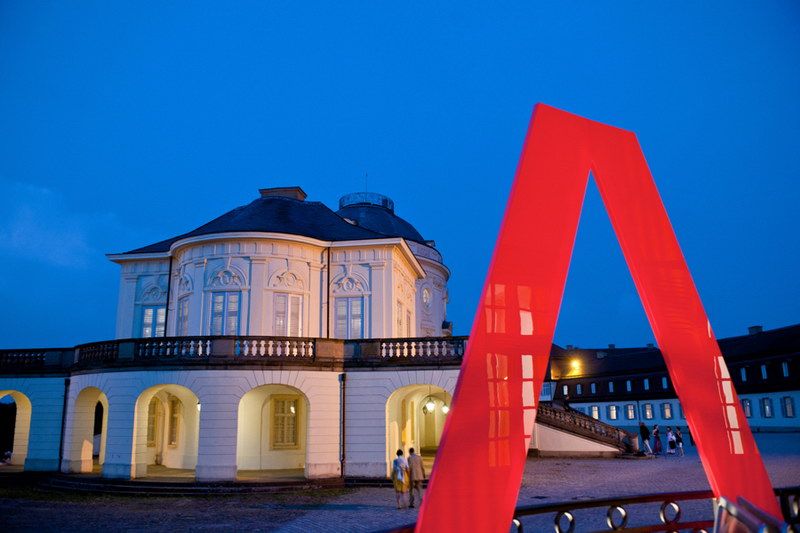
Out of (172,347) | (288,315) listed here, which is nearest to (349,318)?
(288,315)

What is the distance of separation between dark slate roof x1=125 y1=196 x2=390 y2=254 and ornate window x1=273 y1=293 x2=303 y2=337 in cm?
286

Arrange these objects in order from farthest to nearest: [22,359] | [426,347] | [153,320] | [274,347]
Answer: [153,320]
[22,359]
[426,347]
[274,347]

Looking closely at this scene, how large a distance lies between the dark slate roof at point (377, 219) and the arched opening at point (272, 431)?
54.7 feet

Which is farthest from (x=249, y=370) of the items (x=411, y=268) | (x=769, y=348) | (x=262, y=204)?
(x=769, y=348)

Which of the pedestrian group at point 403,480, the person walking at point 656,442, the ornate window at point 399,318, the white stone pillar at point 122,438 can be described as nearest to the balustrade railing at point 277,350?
the white stone pillar at point 122,438

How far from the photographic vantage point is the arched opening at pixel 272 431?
24.4 meters

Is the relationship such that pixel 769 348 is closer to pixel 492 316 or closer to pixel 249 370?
pixel 249 370

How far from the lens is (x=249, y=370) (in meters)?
22.0

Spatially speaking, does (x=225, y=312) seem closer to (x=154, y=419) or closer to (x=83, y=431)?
(x=154, y=419)

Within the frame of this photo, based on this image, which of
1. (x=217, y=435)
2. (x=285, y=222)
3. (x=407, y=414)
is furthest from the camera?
(x=285, y=222)

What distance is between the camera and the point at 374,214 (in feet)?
135

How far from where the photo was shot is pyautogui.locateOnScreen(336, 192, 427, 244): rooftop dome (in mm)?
40281

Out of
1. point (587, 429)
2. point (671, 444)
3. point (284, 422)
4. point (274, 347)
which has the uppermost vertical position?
point (274, 347)

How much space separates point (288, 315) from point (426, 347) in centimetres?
687
